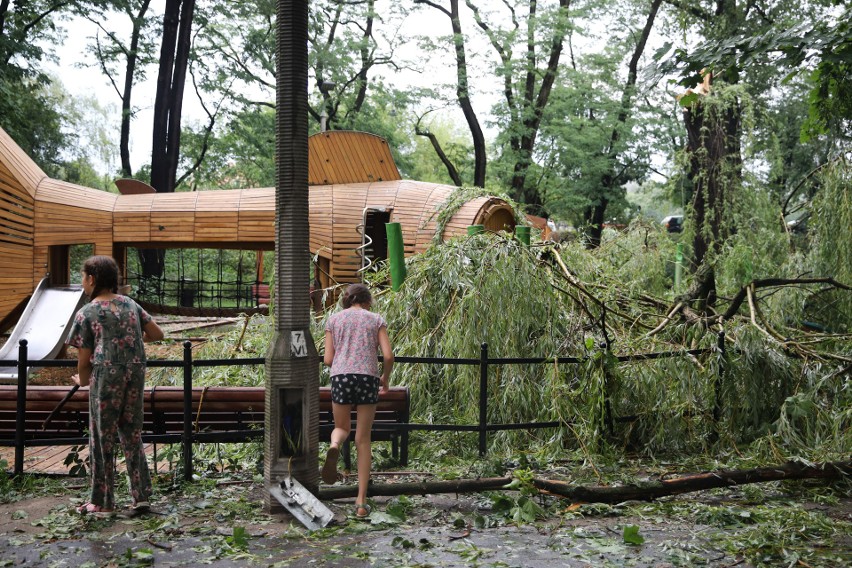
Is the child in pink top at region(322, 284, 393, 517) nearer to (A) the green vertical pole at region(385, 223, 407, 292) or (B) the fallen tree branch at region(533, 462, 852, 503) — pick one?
(B) the fallen tree branch at region(533, 462, 852, 503)

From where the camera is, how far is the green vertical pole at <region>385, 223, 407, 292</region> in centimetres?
930

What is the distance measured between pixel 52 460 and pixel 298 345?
340 centimetres

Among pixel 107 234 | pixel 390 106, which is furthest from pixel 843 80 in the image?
pixel 390 106

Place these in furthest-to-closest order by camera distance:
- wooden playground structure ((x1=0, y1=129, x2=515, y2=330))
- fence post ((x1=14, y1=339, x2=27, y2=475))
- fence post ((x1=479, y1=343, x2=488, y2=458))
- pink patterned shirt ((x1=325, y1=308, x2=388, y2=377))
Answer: wooden playground structure ((x1=0, y1=129, x2=515, y2=330)) < fence post ((x1=479, y1=343, x2=488, y2=458)) < fence post ((x1=14, y1=339, x2=27, y2=475)) < pink patterned shirt ((x1=325, y1=308, x2=388, y2=377))

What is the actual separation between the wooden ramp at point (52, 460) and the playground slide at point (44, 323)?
4901 mm

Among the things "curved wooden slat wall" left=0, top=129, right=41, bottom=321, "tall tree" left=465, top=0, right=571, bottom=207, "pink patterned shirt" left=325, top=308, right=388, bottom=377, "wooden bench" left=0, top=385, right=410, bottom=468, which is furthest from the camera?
"tall tree" left=465, top=0, right=571, bottom=207

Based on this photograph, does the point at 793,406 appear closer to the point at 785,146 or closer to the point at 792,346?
the point at 792,346

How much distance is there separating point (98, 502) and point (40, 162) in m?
22.9

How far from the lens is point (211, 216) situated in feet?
50.5

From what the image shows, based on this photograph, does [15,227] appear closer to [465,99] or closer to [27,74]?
[27,74]

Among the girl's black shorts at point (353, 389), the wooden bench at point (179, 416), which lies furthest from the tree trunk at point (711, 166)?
the girl's black shorts at point (353, 389)

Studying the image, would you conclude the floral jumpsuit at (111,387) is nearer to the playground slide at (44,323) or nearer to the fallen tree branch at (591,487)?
the fallen tree branch at (591,487)

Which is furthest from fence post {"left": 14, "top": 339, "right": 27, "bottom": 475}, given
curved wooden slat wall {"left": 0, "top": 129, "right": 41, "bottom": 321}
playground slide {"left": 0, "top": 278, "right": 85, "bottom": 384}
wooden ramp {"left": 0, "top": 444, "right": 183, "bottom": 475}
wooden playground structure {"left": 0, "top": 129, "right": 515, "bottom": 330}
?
curved wooden slat wall {"left": 0, "top": 129, "right": 41, "bottom": 321}

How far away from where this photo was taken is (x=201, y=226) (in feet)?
50.6
